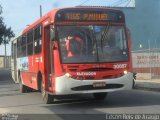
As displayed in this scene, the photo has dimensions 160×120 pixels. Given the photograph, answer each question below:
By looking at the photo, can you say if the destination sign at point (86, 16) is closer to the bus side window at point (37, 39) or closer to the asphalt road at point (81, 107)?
the bus side window at point (37, 39)

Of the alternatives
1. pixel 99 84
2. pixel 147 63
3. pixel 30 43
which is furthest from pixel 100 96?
pixel 147 63

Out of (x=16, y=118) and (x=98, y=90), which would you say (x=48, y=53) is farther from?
(x=16, y=118)

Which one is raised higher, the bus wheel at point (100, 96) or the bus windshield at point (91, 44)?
the bus windshield at point (91, 44)

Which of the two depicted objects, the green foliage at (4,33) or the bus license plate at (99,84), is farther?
the green foliage at (4,33)

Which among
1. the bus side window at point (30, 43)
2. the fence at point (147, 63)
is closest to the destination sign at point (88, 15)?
the bus side window at point (30, 43)

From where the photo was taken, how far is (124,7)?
51.5 metres

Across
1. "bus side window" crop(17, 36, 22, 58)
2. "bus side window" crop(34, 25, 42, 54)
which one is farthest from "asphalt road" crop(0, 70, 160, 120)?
"bus side window" crop(17, 36, 22, 58)

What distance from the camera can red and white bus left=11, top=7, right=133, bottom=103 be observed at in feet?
46.3

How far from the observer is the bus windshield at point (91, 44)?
14.2 m

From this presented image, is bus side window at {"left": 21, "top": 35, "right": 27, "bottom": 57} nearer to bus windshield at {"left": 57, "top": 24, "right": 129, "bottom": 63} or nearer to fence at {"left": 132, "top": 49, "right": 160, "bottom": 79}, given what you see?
bus windshield at {"left": 57, "top": 24, "right": 129, "bottom": 63}

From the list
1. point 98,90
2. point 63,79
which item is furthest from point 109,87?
point 63,79

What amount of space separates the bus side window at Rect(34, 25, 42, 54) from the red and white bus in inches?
49.1

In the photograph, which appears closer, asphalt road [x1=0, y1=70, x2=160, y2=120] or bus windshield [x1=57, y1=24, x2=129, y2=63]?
asphalt road [x1=0, y1=70, x2=160, y2=120]

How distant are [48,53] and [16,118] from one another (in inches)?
146
